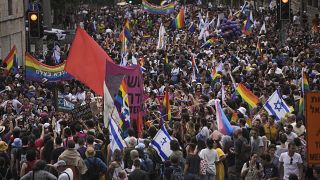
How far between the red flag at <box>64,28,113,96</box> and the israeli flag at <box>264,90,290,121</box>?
313 centimetres

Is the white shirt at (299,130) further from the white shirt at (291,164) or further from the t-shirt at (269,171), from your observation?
the t-shirt at (269,171)

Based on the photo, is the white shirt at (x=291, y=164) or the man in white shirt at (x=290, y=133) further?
the man in white shirt at (x=290, y=133)

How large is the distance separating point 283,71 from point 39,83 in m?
6.75

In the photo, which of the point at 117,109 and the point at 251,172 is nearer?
the point at 251,172

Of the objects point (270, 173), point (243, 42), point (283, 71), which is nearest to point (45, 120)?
point (270, 173)

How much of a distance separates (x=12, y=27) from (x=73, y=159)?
29405 mm

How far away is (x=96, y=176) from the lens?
50.6ft

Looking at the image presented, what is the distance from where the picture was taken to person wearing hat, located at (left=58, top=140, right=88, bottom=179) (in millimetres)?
15109

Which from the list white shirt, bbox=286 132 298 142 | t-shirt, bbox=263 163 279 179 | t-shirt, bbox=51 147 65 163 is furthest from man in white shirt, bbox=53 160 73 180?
white shirt, bbox=286 132 298 142

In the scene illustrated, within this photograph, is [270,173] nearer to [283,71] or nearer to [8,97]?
[8,97]

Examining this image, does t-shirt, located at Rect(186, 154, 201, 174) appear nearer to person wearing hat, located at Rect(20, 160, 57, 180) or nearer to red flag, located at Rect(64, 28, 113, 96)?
person wearing hat, located at Rect(20, 160, 57, 180)

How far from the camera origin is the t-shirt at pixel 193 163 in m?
15.7

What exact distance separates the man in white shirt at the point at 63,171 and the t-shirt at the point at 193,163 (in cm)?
192

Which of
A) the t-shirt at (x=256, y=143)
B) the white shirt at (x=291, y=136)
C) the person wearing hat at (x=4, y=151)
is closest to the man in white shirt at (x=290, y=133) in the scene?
the white shirt at (x=291, y=136)
